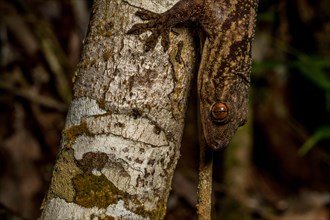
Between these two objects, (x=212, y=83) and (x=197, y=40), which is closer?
(x=197, y=40)

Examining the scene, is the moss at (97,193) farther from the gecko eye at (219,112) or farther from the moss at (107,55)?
the gecko eye at (219,112)

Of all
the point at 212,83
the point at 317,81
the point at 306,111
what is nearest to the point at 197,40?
the point at 212,83

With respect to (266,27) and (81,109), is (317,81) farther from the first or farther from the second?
(81,109)

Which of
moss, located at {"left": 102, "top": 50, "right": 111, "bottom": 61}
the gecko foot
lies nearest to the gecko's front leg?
the gecko foot

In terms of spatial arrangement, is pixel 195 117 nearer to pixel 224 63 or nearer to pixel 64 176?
pixel 224 63

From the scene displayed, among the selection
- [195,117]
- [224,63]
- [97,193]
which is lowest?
[97,193]

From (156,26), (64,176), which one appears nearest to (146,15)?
(156,26)

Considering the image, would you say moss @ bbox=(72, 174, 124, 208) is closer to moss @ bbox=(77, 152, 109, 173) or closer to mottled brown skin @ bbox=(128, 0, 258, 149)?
moss @ bbox=(77, 152, 109, 173)

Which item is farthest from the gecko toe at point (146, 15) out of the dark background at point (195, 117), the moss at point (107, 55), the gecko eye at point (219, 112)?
the dark background at point (195, 117)
